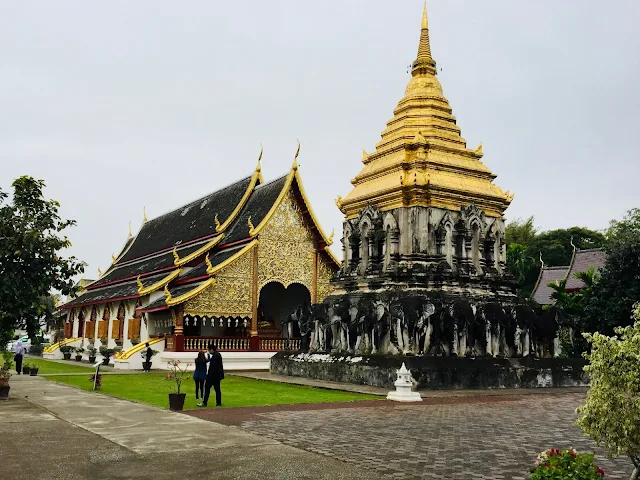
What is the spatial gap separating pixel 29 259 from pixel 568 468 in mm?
10774

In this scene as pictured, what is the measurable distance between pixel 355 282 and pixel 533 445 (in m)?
11.2

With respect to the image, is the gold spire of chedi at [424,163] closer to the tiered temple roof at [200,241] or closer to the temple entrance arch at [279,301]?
the tiered temple roof at [200,241]

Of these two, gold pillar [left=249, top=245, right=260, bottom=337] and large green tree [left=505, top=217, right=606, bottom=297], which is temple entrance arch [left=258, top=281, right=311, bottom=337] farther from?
large green tree [left=505, top=217, right=606, bottom=297]

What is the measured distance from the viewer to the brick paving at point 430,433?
255 inches

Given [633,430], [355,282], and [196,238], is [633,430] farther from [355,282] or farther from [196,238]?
[196,238]

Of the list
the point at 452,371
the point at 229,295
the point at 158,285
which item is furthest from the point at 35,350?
the point at 452,371

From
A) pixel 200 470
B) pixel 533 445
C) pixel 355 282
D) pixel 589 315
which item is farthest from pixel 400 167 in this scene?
pixel 200 470

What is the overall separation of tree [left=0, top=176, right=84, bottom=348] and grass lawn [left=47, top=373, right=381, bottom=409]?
2.40 metres

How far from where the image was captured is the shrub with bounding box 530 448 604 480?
4457 millimetres

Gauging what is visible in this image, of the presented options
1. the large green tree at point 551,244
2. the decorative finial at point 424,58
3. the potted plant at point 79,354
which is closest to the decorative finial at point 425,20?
the decorative finial at point 424,58

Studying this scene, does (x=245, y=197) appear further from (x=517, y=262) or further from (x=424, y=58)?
(x=517, y=262)

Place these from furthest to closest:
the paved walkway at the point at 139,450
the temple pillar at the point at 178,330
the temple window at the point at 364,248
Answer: the temple pillar at the point at 178,330 → the temple window at the point at 364,248 → the paved walkway at the point at 139,450

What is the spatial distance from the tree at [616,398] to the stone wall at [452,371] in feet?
31.6

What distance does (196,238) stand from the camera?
90.0 ft
